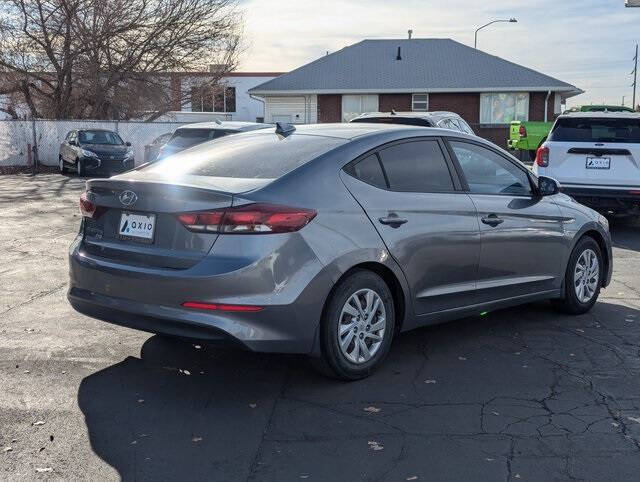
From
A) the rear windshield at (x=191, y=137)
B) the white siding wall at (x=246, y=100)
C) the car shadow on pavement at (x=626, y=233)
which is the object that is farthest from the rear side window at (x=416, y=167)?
the white siding wall at (x=246, y=100)

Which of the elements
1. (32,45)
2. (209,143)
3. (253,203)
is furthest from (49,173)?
(253,203)

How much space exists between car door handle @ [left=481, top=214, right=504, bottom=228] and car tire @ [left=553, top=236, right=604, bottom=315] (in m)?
1.16

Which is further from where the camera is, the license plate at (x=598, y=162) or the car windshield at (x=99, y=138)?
the car windshield at (x=99, y=138)

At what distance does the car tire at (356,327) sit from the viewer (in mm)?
4711

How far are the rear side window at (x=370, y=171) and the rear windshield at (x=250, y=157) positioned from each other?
0.68 ft

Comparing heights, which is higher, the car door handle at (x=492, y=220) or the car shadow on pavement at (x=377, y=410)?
the car door handle at (x=492, y=220)

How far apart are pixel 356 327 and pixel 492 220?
62.4 inches

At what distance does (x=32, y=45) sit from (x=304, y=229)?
28047 mm

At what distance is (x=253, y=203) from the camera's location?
14.4 ft

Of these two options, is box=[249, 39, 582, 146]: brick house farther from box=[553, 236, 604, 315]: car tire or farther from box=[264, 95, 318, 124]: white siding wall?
box=[553, 236, 604, 315]: car tire

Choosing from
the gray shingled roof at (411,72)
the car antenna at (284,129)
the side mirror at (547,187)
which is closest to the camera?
the car antenna at (284,129)

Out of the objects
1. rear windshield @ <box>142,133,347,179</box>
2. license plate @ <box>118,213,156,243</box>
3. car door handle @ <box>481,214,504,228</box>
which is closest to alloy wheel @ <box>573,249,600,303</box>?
car door handle @ <box>481,214,504,228</box>

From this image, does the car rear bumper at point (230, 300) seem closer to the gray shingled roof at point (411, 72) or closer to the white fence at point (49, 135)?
the white fence at point (49, 135)

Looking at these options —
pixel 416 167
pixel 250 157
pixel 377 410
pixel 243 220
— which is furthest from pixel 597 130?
pixel 243 220
